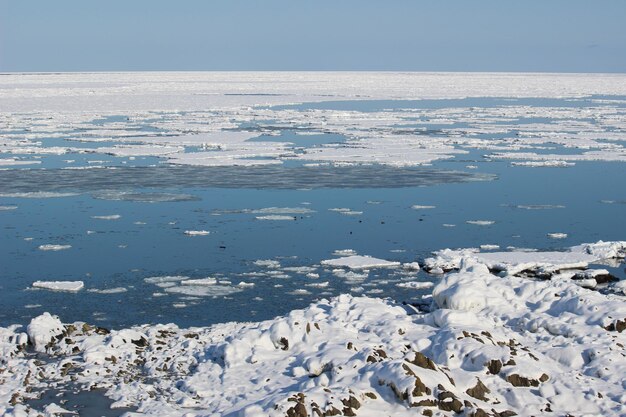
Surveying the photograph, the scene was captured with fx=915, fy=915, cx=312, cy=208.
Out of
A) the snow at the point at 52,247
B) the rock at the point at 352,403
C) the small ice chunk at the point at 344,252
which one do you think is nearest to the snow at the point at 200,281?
the small ice chunk at the point at 344,252

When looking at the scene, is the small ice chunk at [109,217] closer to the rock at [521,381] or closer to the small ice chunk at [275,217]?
the small ice chunk at [275,217]

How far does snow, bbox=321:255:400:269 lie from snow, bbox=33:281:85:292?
2.64 m

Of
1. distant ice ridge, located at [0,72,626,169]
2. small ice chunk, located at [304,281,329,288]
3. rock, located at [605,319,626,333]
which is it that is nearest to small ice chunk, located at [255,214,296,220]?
small ice chunk, located at [304,281,329,288]

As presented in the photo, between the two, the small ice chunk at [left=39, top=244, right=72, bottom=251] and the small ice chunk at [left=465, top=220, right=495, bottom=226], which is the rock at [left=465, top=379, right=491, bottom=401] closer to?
the small ice chunk at [left=39, top=244, right=72, bottom=251]

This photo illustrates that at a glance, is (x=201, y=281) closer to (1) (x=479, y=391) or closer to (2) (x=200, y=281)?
(2) (x=200, y=281)

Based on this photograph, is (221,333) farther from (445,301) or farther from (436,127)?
(436,127)

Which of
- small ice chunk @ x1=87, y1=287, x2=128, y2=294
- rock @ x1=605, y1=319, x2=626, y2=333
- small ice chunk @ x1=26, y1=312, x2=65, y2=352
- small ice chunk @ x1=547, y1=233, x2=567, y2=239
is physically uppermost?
rock @ x1=605, y1=319, x2=626, y2=333

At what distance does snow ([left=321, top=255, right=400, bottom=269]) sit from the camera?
9.94m

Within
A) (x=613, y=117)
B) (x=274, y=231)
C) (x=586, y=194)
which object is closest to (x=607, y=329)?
(x=274, y=231)

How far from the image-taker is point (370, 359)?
6.16 meters

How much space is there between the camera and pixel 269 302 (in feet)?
28.0

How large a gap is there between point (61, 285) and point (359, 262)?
10.4 ft

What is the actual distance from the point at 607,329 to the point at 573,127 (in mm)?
21862

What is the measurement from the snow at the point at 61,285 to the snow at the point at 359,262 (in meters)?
2.64
